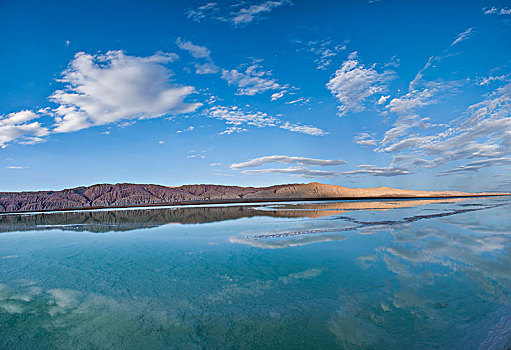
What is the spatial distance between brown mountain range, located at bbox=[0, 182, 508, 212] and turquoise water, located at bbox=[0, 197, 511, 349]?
89.1 meters

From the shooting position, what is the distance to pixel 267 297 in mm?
6188

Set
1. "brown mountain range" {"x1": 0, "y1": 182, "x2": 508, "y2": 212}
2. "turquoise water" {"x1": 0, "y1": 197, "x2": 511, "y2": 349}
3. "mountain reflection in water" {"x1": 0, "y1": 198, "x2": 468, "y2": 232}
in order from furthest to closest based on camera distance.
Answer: "brown mountain range" {"x1": 0, "y1": 182, "x2": 508, "y2": 212} → "mountain reflection in water" {"x1": 0, "y1": 198, "x2": 468, "y2": 232} → "turquoise water" {"x1": 0, "y1": 197, "x2": 511, "y2": 349}

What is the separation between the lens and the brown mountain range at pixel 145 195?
10981cm

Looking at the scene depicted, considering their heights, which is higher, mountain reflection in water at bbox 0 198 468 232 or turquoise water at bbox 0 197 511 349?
mountain reflection in water at bbox 0 198 468 232

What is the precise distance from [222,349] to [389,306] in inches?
140

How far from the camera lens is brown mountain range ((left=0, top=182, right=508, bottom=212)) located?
109812 millimetres

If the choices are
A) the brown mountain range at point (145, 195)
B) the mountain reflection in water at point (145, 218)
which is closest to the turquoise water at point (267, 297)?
the mountain reflection in water at point (145, 218)

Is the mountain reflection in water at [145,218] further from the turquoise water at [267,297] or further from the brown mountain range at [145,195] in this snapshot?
the brown mountain range at [145,195]

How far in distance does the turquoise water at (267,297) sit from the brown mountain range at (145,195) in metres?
89.1

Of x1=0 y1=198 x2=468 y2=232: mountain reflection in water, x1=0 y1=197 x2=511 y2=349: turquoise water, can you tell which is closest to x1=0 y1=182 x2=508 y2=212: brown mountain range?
x1=0 y1=198 x2=468 y2=232: mountain reflection in water

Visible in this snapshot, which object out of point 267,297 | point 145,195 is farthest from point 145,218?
point 145,195

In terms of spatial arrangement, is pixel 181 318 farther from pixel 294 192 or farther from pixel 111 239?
pixel 294 192

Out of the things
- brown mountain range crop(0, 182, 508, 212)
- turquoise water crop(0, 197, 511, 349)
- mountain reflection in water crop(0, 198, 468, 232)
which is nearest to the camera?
turquoise water crop(0, 197, 511, 349)

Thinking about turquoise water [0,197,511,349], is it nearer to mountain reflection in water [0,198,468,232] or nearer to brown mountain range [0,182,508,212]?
mountain reflection in water [0,198,468,232]
